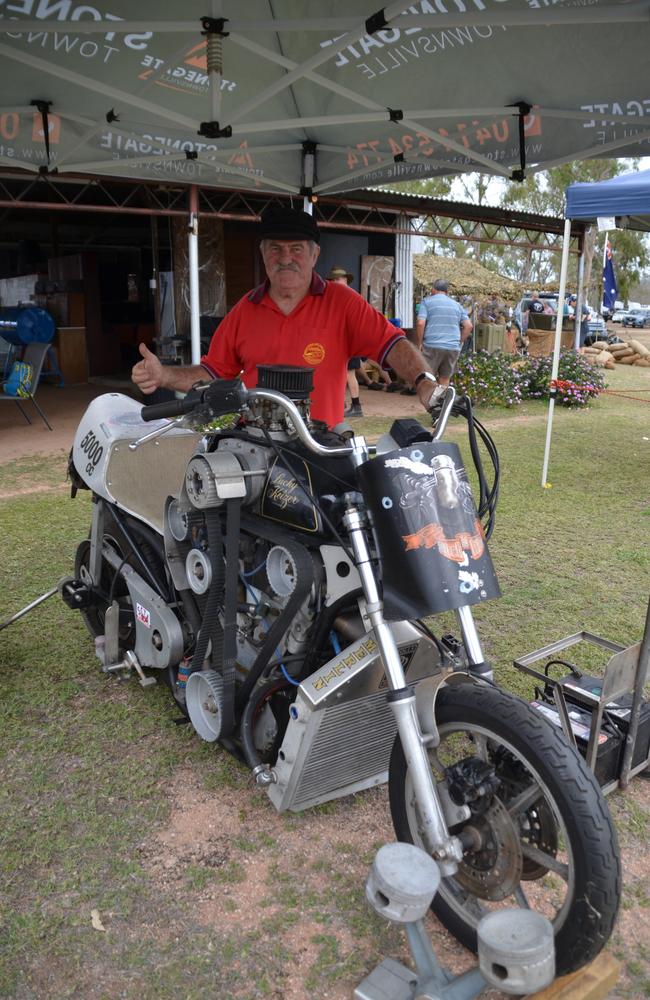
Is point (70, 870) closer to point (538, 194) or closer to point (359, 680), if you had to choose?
point (359, 680)

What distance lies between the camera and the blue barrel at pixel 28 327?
1254 centimetres

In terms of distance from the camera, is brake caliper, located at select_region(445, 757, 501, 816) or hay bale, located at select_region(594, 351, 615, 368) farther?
hay bale, located at select_region(594, 351, 615, 368)

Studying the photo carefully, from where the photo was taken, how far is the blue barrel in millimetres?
12539

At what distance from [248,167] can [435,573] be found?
416 centimetres

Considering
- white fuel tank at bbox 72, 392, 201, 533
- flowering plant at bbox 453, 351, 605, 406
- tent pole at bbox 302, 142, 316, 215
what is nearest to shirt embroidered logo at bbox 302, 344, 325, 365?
white fuel tank at bbox 72, 392, 201, 533

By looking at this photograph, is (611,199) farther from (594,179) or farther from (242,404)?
(594,179)

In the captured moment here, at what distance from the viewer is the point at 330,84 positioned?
3.53 meters

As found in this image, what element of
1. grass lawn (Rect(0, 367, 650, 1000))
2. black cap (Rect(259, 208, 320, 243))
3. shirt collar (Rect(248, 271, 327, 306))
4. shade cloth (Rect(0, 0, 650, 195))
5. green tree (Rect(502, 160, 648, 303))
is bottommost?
grass lawn (Rect(0, 367, 650, 1000))

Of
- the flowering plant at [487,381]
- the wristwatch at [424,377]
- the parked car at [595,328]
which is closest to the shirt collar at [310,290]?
the wristwatch at [424,377]

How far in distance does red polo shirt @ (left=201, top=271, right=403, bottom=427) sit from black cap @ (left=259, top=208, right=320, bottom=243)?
203 millimetres

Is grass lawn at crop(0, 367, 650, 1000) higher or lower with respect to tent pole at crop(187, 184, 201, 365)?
lower

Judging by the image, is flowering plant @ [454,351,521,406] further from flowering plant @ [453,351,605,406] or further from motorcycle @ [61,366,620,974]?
motorcycle @ [61,366,620,974]

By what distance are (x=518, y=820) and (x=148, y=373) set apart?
1.86 meters

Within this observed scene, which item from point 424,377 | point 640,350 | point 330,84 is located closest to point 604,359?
point 640,350
